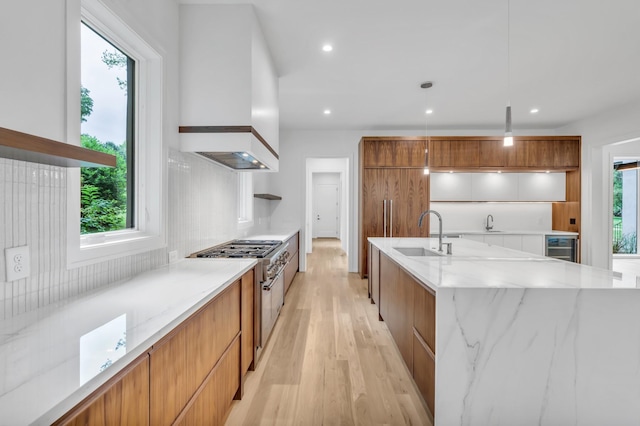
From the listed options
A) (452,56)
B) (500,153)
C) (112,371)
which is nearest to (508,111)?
(452,56)

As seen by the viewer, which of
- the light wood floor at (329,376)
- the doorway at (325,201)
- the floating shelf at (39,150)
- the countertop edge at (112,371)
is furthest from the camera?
the doorway at (325,201)

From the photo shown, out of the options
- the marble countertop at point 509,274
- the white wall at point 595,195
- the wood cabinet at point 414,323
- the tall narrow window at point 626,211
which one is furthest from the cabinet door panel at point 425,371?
the tall narrow window at point 626,211

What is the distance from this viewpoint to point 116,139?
1.69 metres

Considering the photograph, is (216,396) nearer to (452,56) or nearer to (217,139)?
(217,139)

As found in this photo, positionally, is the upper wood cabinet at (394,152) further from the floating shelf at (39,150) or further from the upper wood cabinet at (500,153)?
the floating shelf at (39,150)

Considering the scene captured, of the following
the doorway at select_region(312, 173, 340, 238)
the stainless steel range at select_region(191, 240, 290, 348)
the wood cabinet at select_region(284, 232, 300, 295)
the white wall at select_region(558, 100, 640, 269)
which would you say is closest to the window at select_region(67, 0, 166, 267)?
the stainless steel range at select_region(191, 240, 290, 348)

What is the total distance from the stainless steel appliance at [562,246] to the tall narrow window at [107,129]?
6073 millimetres

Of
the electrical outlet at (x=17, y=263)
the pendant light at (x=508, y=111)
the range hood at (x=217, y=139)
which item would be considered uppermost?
the pendant light at (x=508, y=111)

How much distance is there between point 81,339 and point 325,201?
10260 mm

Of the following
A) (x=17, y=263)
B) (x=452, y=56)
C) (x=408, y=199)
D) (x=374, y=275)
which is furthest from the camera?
(x=408, y=199)

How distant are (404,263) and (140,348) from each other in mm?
1660

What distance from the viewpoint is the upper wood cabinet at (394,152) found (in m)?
4.96

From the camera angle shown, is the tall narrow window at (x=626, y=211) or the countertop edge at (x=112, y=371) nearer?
the countertop edge at (x=112, y=371)

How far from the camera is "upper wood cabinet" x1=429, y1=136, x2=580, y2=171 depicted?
4977 mm
